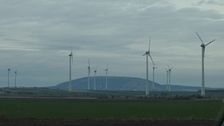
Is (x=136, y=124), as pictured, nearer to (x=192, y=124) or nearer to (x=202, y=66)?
(x=192, y=124)

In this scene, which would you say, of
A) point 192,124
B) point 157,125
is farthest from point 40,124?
point 192,124

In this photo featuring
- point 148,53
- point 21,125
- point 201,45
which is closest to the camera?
point 21,125

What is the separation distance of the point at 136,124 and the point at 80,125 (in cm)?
449

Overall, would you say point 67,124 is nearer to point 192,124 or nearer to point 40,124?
point 40,124

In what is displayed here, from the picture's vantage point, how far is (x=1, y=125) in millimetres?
42594

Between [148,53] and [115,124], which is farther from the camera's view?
[148,53]

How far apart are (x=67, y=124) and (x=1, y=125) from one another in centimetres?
525

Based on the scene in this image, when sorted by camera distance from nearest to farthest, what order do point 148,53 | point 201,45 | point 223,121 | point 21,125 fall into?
point 223,121 < point 21,125 < point 201,45 < point 148,53

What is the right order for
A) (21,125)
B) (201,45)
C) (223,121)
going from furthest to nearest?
Result: (201,45), (21,125), (223,121)

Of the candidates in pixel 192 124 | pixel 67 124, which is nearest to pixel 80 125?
pixel 67 124

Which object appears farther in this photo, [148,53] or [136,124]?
[148,53]

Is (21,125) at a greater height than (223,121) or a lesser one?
lesser

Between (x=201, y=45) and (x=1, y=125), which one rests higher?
(x=201, y=45)

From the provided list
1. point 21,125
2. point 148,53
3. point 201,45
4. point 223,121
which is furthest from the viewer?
point 148,53
